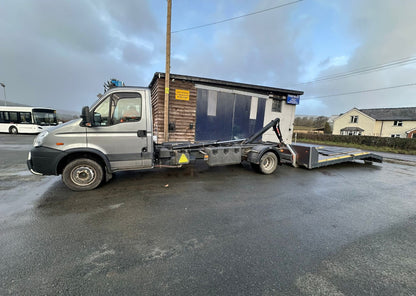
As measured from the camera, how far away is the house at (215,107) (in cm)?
940

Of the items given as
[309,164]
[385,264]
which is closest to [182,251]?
[385,264]

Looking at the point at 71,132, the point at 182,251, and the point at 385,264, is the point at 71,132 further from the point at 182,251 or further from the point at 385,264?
the point at 385,264

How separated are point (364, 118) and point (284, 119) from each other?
1463 inches

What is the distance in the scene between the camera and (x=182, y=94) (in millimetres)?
9500

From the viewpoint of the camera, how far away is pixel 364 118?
3656cm

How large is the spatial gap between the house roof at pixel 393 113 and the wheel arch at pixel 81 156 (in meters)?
46.9

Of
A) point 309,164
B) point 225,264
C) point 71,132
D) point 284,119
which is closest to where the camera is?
point 225,264

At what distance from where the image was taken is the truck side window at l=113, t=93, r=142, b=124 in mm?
4336

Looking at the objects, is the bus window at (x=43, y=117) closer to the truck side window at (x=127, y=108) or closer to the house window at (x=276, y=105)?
the truck side window at (x=127, y=108)

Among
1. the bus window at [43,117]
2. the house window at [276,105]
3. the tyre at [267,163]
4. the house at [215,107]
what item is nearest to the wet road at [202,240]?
the tyre at [267,163]

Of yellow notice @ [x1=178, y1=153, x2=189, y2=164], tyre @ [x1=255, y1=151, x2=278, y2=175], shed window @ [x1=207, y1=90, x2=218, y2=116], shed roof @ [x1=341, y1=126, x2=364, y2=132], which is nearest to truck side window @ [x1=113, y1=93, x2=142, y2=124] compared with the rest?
yellow notice @ [x1=178, y1=153, x2=189, y2=164]

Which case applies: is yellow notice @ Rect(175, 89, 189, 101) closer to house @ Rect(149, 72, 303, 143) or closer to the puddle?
house @ Rect(149, 72, 303, 143)

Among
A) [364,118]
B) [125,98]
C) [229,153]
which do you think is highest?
[364,118]

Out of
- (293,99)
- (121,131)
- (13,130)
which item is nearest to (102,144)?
(121,131)
